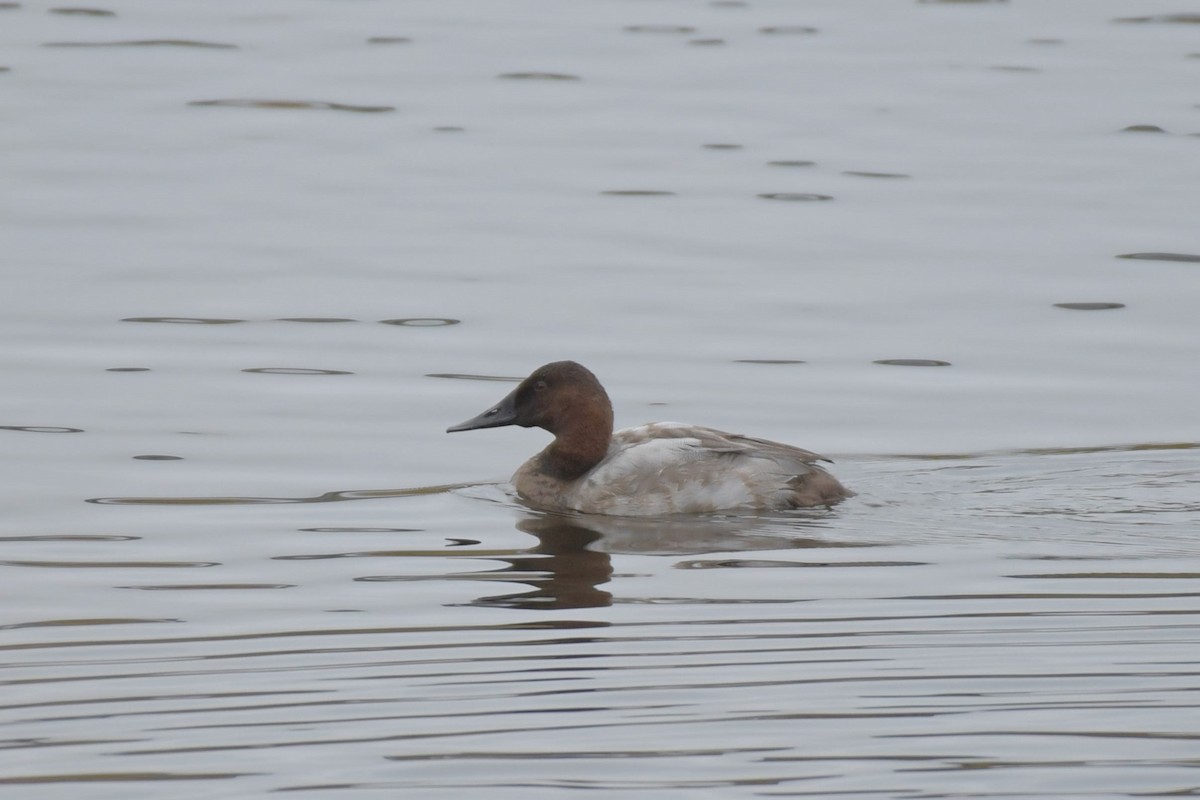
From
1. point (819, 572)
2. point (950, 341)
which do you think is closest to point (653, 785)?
point (819, 572)

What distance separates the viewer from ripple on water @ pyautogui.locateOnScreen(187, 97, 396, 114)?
20.0m

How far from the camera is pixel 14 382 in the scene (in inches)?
452

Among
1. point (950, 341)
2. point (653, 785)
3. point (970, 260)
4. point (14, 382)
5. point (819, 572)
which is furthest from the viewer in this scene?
point (970, 260)

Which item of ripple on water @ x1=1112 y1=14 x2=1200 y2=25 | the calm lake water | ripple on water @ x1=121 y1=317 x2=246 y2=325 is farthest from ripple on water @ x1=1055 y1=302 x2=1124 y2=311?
ripple on water @ x1=1112 y1=14 x2=1200 y2=25

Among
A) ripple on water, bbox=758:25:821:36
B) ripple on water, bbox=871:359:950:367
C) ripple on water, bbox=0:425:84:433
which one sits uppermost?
ripple on water, bbox=758:25:821:36

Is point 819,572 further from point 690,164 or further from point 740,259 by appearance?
point 690,164

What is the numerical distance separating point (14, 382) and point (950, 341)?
529 cm

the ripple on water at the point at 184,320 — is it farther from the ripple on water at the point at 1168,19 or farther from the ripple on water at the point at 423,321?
the ripple on water at the point at 1168,19

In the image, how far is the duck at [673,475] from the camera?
9656 mm

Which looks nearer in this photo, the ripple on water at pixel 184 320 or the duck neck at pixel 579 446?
the duck neck at pixel 579 446

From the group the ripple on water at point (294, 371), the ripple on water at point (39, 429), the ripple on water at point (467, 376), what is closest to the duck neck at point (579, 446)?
the ripple on water at point (467, 376)

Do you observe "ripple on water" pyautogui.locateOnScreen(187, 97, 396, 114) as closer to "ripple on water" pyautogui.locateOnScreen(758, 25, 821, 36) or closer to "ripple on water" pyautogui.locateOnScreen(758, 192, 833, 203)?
"ripple on water" pyautogui.locateOnScreen(758, 192, 833, 203)

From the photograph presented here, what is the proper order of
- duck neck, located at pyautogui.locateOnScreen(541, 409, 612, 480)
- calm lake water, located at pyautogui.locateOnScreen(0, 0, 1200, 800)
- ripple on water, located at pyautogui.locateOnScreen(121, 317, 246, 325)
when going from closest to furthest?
1. calm lake water, located at pyautogui.locateOnScreen(0, 0, 1200, 800)
2. duck neck, located at pyautogui.locateOnScreen(541, 409, 612, 480)
3. ripple on water, located at pyautogui.locateOnScreen(121, 317, 246, 325)

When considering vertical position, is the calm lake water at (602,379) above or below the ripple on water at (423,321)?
above
